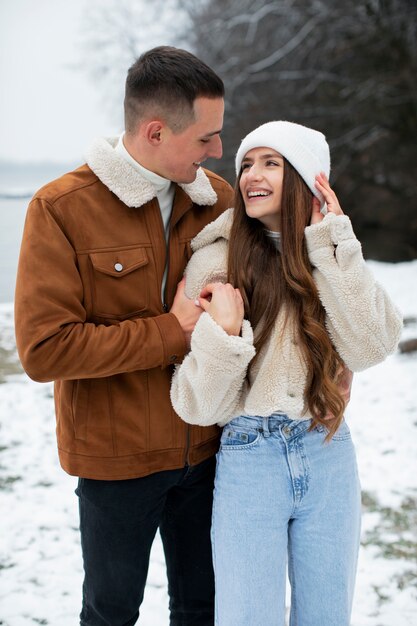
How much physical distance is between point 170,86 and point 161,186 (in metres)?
0.27

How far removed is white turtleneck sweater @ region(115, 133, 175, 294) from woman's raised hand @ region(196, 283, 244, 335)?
0.17 m

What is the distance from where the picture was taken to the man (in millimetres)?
1673

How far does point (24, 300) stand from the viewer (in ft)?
5.34

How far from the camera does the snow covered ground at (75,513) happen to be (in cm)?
274

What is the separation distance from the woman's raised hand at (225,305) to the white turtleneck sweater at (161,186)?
0.17m

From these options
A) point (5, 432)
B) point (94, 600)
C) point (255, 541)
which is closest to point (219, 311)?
point (255, 541)

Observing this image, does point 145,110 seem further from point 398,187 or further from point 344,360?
point 398,187

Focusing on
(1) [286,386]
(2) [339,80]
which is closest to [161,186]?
(1) [286,386]

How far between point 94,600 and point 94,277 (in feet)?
2.96

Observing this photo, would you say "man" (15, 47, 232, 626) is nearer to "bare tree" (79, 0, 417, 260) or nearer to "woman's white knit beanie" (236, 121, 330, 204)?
"woman's white knit beanie" (236, 121, 330, 204)

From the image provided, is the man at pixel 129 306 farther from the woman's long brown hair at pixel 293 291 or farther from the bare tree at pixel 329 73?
the bare tree at pixel 329 73

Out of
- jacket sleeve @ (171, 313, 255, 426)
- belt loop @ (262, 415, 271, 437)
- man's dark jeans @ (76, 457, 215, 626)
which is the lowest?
man's dark jeans @ (76, 457, 215, 626)

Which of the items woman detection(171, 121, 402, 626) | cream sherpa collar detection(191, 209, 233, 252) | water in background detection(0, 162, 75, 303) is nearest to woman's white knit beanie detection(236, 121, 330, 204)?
woman detection(171, 121, 402, 626)

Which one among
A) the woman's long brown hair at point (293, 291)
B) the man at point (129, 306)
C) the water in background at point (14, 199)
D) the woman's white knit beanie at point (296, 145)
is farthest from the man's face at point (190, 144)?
the water in background at point (14, 199)
